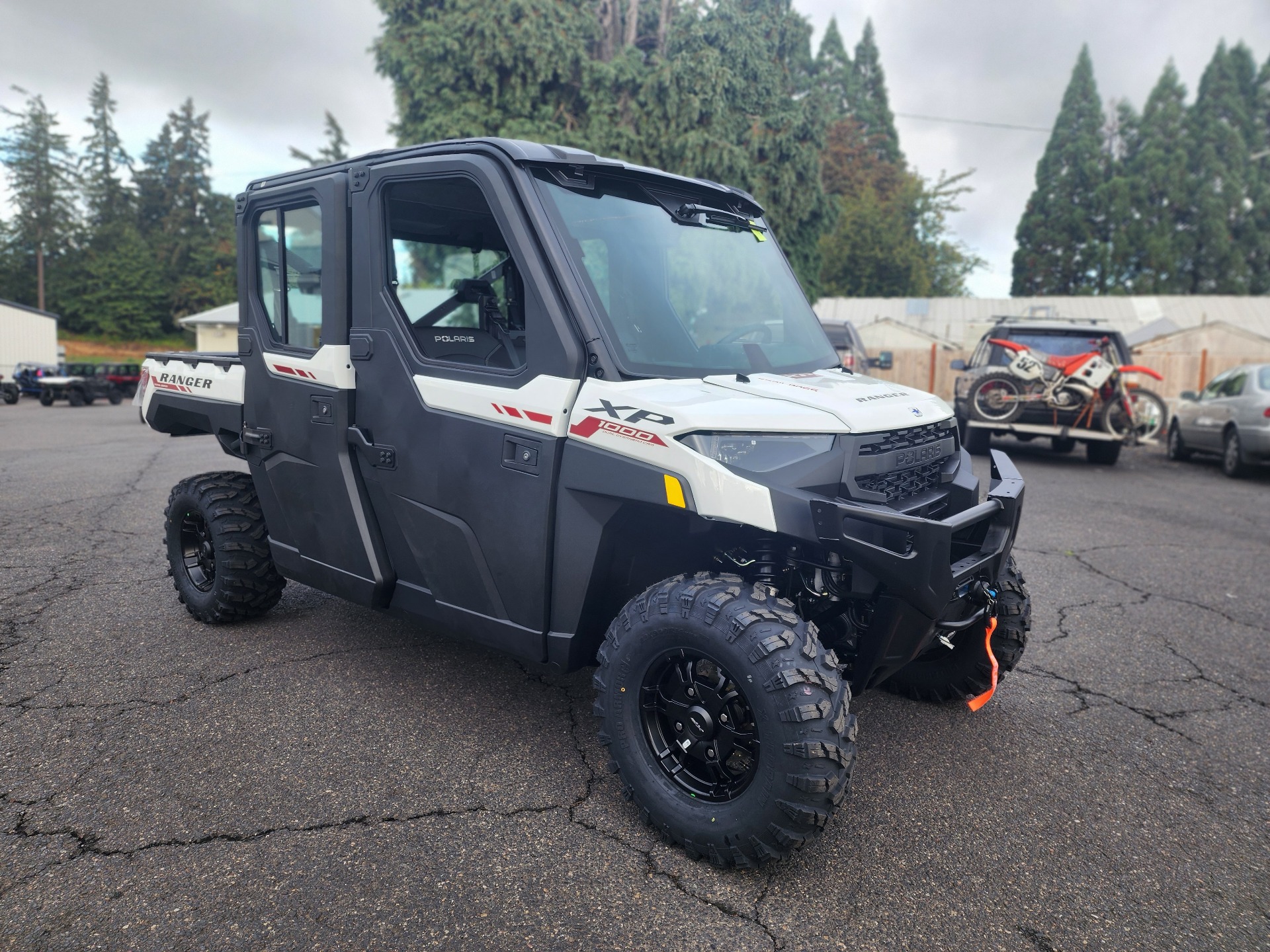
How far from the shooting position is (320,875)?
2461mm

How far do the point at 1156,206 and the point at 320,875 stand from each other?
65.3m

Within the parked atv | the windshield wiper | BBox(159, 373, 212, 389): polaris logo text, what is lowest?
the parked atv

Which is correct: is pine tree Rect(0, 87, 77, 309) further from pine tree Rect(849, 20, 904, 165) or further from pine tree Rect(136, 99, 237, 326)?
pine tree Rect(849, 20, 904, 165)

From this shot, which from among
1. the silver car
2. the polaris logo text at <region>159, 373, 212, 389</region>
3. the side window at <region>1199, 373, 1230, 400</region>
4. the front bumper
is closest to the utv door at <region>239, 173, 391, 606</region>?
the polaris logo text at <region>159, 373, 212, 389</region>

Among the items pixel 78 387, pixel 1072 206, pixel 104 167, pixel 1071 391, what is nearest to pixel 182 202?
pixel 104 167

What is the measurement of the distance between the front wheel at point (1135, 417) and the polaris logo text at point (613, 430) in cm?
1081

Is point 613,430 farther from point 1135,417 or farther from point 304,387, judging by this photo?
point 1135,417

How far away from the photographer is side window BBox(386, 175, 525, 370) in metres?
3.17

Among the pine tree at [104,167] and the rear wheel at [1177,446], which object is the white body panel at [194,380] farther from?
the pine tree at [104,167]

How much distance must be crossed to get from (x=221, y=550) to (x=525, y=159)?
2610mm

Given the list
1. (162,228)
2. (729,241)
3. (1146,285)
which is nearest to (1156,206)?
(1146,285)

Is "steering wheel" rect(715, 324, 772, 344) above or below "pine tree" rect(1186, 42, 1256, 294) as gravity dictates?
below

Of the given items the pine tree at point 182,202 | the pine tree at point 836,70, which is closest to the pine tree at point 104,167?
the pine tree at point 182,202

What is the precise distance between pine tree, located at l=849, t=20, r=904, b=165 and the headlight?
2521 inches
